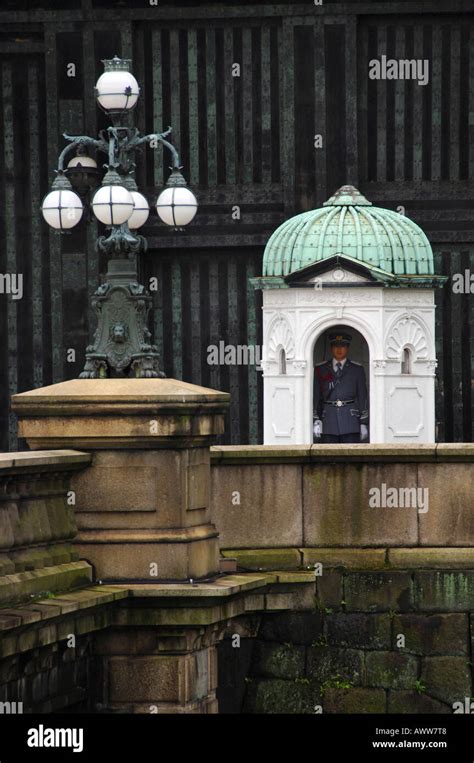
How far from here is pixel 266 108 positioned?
2739 cm

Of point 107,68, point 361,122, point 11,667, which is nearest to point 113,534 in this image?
point 11,667

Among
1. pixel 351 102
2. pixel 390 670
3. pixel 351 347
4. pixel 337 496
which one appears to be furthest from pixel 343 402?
pixel 351 102

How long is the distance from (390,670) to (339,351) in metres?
5.59

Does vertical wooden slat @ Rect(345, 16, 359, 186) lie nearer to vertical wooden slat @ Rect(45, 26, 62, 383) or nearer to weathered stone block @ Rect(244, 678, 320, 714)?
vertical wooden slat @ Rect(45, 26, 62, 383)

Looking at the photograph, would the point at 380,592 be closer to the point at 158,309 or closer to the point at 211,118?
the point at 158,309

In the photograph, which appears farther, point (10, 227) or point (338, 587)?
point (10, 227)

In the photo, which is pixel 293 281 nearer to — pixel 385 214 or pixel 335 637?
pixel 385 214

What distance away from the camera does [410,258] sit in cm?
2216

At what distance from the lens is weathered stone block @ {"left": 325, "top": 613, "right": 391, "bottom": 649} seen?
16.5 meters

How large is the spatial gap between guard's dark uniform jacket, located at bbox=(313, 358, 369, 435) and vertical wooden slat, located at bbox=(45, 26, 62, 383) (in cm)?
667

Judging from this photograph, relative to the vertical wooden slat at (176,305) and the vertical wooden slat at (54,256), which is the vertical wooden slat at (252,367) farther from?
the vertical wooden slat at (54,256)

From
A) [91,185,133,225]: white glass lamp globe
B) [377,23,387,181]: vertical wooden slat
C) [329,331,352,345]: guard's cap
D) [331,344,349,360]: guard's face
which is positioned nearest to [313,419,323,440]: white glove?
[331,344,349,360]: guard's face

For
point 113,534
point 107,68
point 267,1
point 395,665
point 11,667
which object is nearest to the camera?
point 11,667

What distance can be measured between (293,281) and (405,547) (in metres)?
5.45
